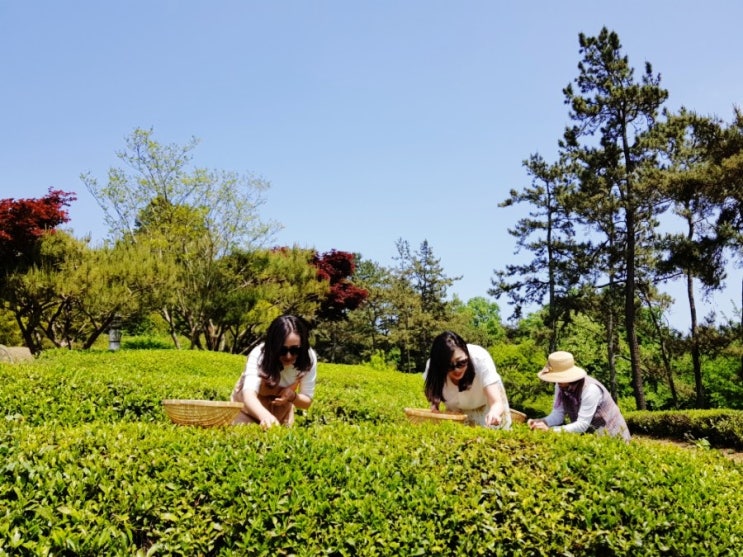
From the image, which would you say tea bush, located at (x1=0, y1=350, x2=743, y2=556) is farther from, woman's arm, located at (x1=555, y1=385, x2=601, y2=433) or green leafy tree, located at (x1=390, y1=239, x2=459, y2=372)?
green leafy tree, located at (x1=390, y1=239, x2=459, y2=372)

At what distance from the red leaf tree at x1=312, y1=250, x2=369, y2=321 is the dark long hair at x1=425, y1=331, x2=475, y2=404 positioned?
21606mm

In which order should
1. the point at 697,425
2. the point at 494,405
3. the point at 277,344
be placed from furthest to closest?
the point at 697,425, the point at 494,405, the point at 277,344

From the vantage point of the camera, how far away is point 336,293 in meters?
26.3

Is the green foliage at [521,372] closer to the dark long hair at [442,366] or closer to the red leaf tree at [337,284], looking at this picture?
the red leaf tree at [337,284]

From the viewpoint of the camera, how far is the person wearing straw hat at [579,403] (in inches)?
169

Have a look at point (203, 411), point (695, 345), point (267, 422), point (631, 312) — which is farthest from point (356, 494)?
point (695, 345)

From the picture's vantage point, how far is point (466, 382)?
13.1 feet

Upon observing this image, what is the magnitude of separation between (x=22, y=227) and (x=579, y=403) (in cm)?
1508

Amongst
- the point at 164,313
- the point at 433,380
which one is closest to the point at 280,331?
the point at 433,380

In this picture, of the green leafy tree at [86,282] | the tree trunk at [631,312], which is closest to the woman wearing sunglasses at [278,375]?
the green leafy tree at [86,282]

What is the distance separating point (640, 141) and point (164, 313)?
16.9 metres

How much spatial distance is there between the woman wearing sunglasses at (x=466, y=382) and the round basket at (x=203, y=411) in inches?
53.2

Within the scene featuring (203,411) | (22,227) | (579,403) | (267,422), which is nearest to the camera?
(267,422)

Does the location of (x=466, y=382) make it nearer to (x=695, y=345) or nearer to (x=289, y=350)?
(x=289, y=350)
